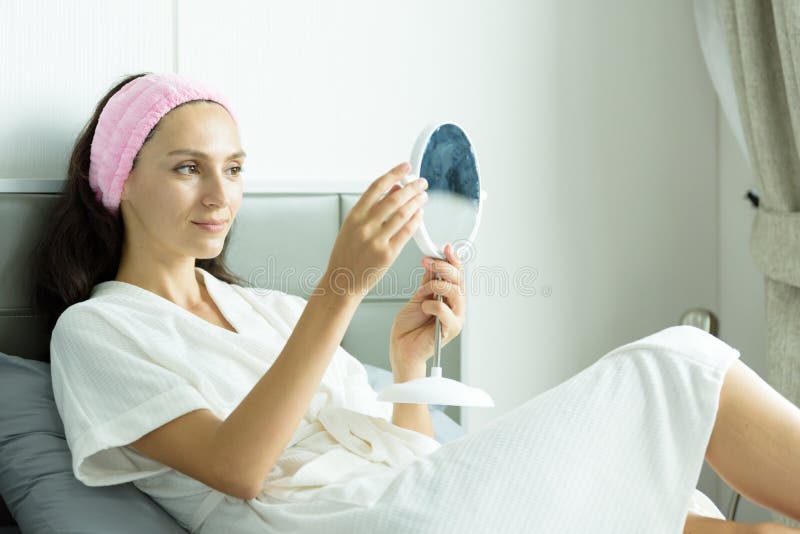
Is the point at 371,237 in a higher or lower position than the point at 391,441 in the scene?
higher

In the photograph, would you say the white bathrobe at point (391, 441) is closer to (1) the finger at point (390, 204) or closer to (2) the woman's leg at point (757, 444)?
(2) the woman's leg at point (757, 444)

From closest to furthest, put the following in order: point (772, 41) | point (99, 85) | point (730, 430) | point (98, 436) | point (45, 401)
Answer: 1. point (730, 430)
2. point (98, 436)
3. point (45, 401)
4. point (99, 85)
5. point (772, 41)

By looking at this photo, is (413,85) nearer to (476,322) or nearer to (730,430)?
(476,322)

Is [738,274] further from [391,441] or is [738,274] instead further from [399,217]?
[399,217]

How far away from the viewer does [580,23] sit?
2473 mm

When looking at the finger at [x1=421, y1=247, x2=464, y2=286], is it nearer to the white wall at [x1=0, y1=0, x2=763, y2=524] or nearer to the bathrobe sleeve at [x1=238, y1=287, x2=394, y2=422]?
the bathrobe sleeve at [x1=238, y1=287, x2=394, y2=422]

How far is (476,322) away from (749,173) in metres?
0.84

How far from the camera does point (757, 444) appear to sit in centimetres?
117

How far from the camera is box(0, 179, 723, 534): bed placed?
54.3 inches

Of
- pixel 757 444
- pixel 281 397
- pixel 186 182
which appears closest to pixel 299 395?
pixel 281 397

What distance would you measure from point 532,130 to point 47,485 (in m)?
1.54

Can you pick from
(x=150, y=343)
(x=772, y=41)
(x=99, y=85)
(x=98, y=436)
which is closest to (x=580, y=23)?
(x=772, y=41)

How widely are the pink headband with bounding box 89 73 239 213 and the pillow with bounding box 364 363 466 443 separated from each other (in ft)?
2.04

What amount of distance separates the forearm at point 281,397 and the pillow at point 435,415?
0.60m
